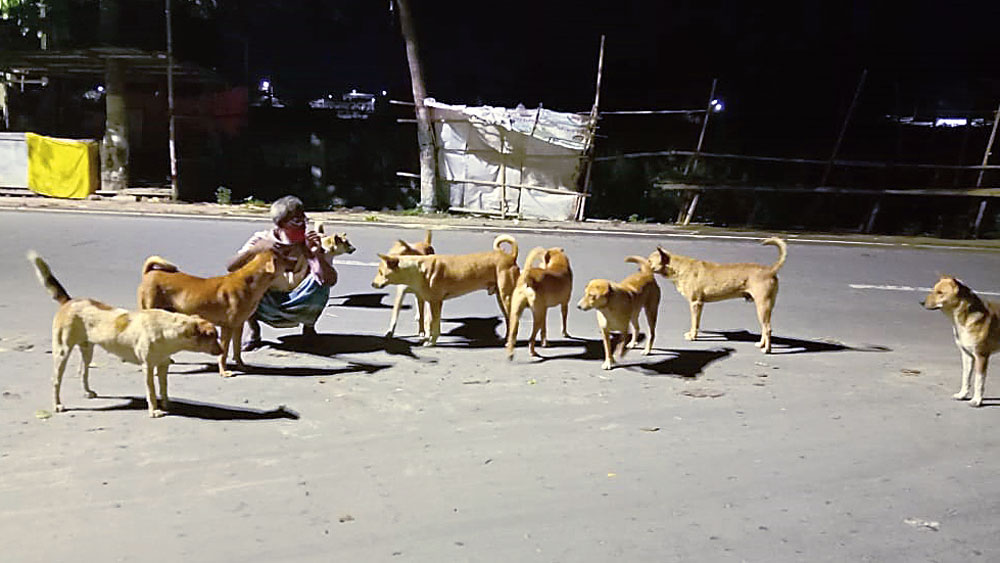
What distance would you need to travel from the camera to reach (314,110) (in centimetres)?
2780

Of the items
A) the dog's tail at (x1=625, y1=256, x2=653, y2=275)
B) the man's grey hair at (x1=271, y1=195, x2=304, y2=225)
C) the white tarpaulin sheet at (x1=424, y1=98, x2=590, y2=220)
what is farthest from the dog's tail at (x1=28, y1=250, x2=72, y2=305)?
the white tarpaulin sheet at (x1=424, y1=98, x2=590, y2=220)

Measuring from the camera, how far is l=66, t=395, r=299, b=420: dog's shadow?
529cm

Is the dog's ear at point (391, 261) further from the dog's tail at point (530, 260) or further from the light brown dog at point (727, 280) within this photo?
the light brown dog at point (727, 280)

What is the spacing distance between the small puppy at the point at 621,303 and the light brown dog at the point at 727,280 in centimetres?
35

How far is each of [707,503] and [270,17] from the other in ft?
90.7

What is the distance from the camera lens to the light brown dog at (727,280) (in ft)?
23.4

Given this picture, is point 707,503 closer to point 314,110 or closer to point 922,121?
point 922,121

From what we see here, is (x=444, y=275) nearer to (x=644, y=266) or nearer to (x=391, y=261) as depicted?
(x=391, y=261)

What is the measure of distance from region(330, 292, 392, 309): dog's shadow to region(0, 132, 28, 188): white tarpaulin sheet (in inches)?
645

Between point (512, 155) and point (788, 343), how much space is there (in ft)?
38.9

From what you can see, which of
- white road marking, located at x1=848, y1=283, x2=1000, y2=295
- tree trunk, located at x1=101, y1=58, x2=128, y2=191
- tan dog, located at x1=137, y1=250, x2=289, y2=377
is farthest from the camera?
tree trunk, located at x1=101, y1=58, x2=128, y2=191

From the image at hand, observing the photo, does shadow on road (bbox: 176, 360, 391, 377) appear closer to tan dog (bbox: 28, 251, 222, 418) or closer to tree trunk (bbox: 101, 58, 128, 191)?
tan dog (bbox: 28, 251, 222, 418)

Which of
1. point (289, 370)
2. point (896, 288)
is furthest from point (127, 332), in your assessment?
point (896, 288)

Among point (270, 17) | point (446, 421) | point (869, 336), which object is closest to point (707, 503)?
point (446, 421)
